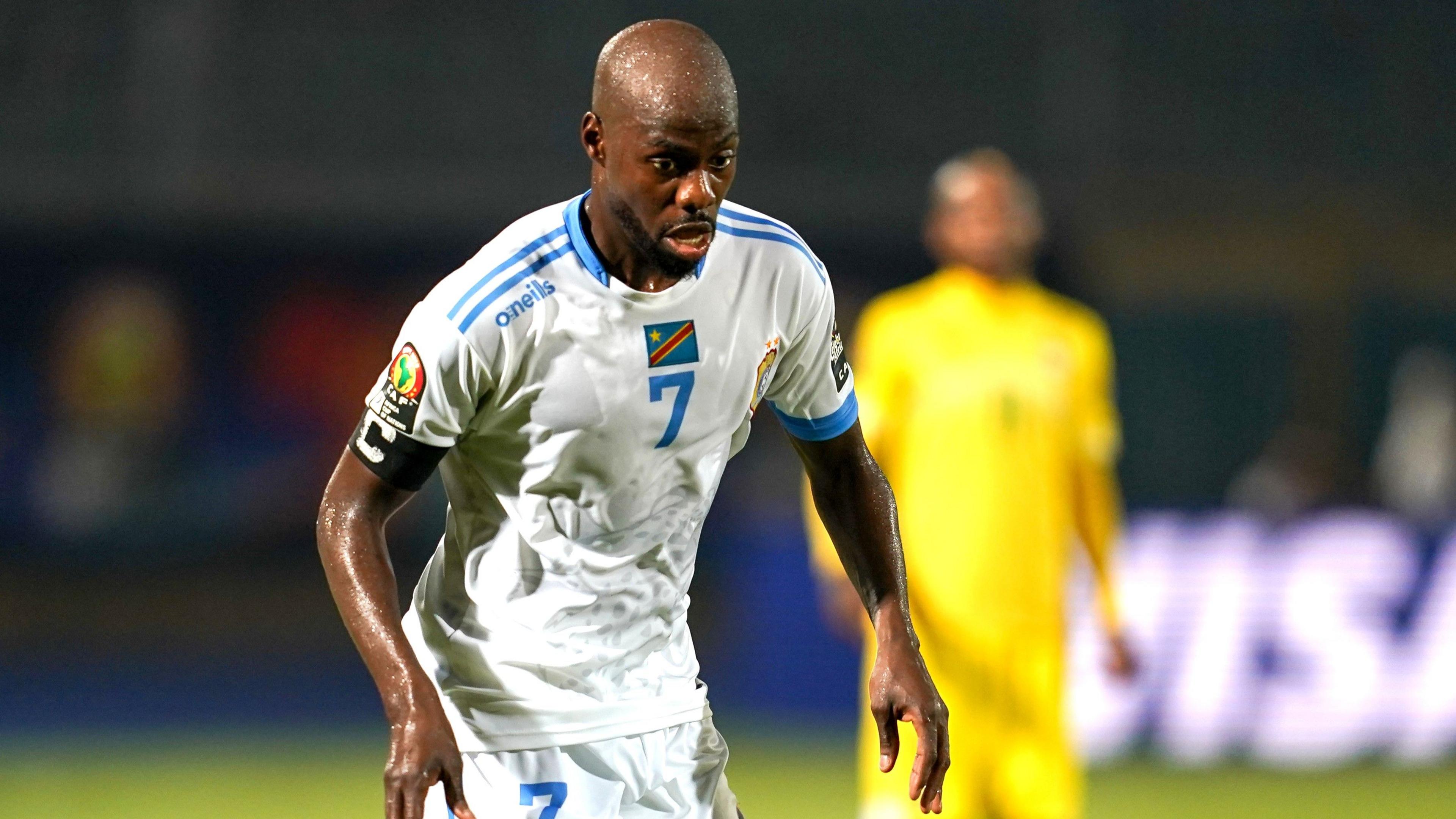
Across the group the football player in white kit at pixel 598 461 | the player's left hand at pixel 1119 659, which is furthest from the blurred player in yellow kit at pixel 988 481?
the football player in white kit at pixel 598 461

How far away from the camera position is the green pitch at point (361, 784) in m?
7.99

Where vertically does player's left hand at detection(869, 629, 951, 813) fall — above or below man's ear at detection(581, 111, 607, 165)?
below

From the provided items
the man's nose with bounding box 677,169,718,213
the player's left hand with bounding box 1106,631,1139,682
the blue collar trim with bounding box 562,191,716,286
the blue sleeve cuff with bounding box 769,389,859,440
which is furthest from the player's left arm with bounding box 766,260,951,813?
the player's left hand with bounding box 1106,631,1139,682

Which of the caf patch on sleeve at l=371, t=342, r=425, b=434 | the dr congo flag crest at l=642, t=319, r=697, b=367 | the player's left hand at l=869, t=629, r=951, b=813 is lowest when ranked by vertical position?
the player's left hand at l=869, t=629, r=951, b=813

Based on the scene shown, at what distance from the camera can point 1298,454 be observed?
49.3 ft

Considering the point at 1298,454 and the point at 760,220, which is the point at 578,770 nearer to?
the point at 760,220

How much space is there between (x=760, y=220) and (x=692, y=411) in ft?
1.30

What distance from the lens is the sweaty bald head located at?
3006 millimetres

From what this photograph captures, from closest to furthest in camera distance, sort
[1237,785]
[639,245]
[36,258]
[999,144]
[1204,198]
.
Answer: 1. [639,245]
2. [1237,785]
3. [36,258]
4. [999,144]
5. [1204,198]

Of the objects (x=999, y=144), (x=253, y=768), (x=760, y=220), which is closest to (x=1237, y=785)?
(x=253, y=768)

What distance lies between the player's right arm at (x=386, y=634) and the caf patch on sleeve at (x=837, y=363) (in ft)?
2.85

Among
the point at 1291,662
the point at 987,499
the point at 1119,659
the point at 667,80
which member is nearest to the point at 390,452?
the point at 667,80

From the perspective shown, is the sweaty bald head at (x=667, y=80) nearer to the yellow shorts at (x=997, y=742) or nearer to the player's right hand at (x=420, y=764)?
the player's right hand at (x=420, y=764)

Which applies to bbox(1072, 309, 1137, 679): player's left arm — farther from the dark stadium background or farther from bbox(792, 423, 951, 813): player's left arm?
the dark stadium background
